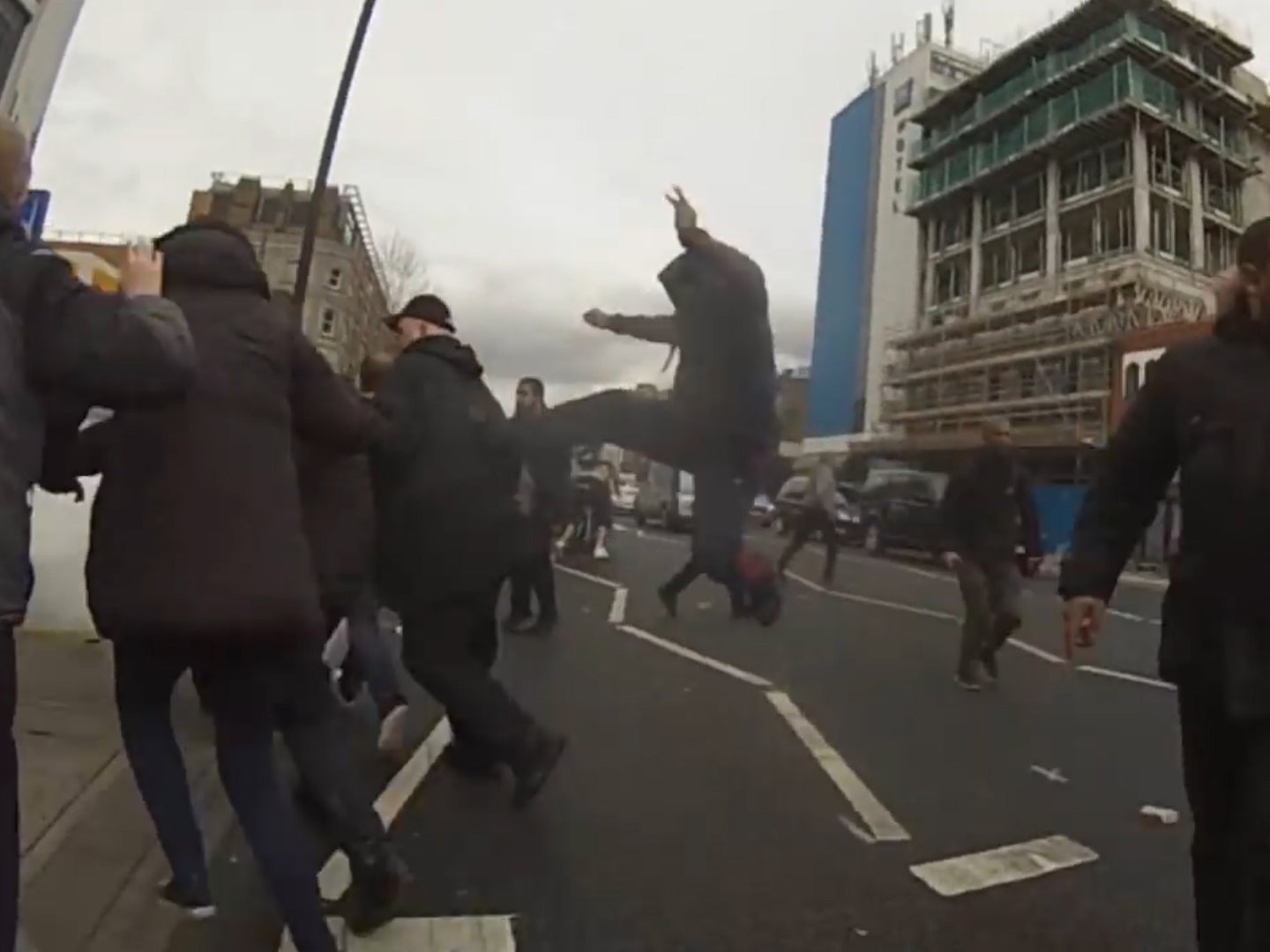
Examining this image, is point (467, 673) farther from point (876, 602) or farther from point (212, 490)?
point (212, 490)

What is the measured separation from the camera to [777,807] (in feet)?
11.7

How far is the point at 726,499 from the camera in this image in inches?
65.4

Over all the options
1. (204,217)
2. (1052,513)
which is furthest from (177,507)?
(1052,513)

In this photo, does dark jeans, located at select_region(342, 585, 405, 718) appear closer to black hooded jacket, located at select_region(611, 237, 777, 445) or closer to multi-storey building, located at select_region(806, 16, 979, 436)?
multi-storey building, located at select_region(806, 16, 979, 436)

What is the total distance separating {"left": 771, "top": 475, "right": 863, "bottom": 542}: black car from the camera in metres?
1.83

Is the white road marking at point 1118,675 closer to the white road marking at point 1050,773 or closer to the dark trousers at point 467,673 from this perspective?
the white road marking at point 1050,773

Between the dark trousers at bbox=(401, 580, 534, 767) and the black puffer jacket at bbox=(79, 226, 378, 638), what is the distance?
989mm

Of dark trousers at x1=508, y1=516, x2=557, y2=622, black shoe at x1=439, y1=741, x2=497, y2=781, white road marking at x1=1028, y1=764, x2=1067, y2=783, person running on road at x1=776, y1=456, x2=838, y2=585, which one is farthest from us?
white road marking at x1=1028, y1=764, x2=1067, y2=783

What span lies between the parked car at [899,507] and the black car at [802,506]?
66 millimetres

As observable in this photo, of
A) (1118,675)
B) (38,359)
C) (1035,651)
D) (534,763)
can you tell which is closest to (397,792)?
(534,763)

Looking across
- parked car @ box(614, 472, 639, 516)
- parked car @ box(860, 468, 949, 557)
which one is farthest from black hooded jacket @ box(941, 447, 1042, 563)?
parked car @ box(614, 472, 639, 516)

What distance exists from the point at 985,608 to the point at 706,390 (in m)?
4.54

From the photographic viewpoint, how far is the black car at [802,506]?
183 cm

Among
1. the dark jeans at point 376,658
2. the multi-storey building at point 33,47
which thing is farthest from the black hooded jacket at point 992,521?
the multi-storey building at point 33,47
